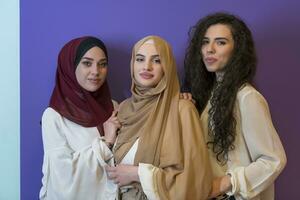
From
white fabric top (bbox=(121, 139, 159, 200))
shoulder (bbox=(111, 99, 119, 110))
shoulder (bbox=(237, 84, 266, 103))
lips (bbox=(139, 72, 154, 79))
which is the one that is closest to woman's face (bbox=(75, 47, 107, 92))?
shoulder (bbox=(111, 99, 119, 110))

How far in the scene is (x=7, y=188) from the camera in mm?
2119

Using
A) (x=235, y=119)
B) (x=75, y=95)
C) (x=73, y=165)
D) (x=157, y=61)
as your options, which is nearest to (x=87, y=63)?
(x=75, y=95)

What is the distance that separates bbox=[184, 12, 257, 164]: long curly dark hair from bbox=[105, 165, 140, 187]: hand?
37 centimetres

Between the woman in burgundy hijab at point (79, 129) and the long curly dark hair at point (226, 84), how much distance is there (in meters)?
0.46

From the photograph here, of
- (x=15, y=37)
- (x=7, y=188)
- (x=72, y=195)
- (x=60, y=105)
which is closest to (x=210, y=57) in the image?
(x=60, y=105)

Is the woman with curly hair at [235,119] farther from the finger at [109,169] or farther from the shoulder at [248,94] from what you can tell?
the finger at [109,169]

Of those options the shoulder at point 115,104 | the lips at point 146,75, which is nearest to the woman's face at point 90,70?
the shoulder at point 115,104

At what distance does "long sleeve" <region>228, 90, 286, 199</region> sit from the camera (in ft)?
4.96

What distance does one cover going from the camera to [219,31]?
5.43 feet

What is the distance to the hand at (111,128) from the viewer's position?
5.48 ft

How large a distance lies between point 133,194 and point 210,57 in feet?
2.36

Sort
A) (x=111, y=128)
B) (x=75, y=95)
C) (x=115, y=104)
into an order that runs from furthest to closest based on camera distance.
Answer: (x=115, y=104)
(x=75, y=95)
(x=111, y=128)

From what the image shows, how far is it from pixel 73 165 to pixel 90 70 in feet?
1.56

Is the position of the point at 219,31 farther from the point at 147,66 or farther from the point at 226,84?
the point at 147,66
